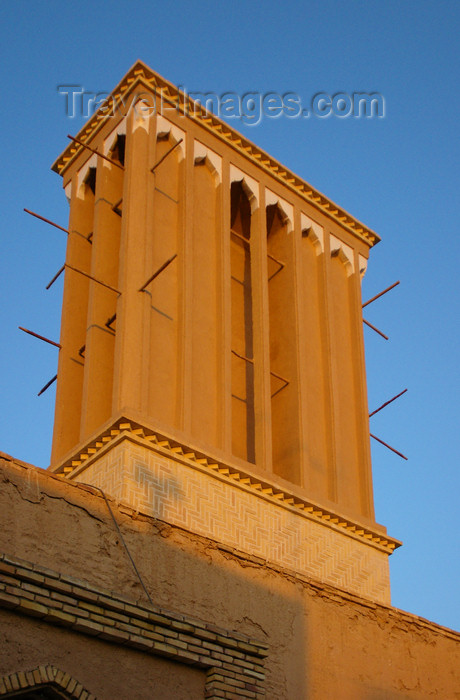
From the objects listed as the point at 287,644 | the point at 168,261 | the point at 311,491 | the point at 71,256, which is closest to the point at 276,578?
the point at 287,644

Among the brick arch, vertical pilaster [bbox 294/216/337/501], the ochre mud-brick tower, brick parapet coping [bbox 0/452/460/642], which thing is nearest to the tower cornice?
the ochre mud-brick tower

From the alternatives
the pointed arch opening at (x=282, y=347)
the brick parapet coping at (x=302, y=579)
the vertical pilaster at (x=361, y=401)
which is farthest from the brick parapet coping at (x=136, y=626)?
the vertical pilaster at (x=361, y=401)

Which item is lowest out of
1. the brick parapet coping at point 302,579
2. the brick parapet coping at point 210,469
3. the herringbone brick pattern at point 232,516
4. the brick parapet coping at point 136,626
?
the brick parapet coping at point 136,626

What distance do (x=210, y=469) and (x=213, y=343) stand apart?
1576mm

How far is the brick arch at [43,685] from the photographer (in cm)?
560

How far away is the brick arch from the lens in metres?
5.60

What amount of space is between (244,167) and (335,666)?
5818mm

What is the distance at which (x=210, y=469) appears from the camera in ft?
29.0

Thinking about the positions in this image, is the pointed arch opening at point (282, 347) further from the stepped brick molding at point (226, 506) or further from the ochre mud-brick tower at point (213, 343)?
the stepped brick molding at point (226, 506)

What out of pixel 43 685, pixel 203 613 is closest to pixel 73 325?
pixel 203 613

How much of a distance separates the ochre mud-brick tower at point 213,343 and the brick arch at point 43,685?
241 cm

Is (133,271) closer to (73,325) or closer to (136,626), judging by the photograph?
(73,325)

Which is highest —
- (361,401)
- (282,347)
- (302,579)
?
(282,347)

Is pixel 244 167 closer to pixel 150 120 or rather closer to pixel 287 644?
pixel 150 120
